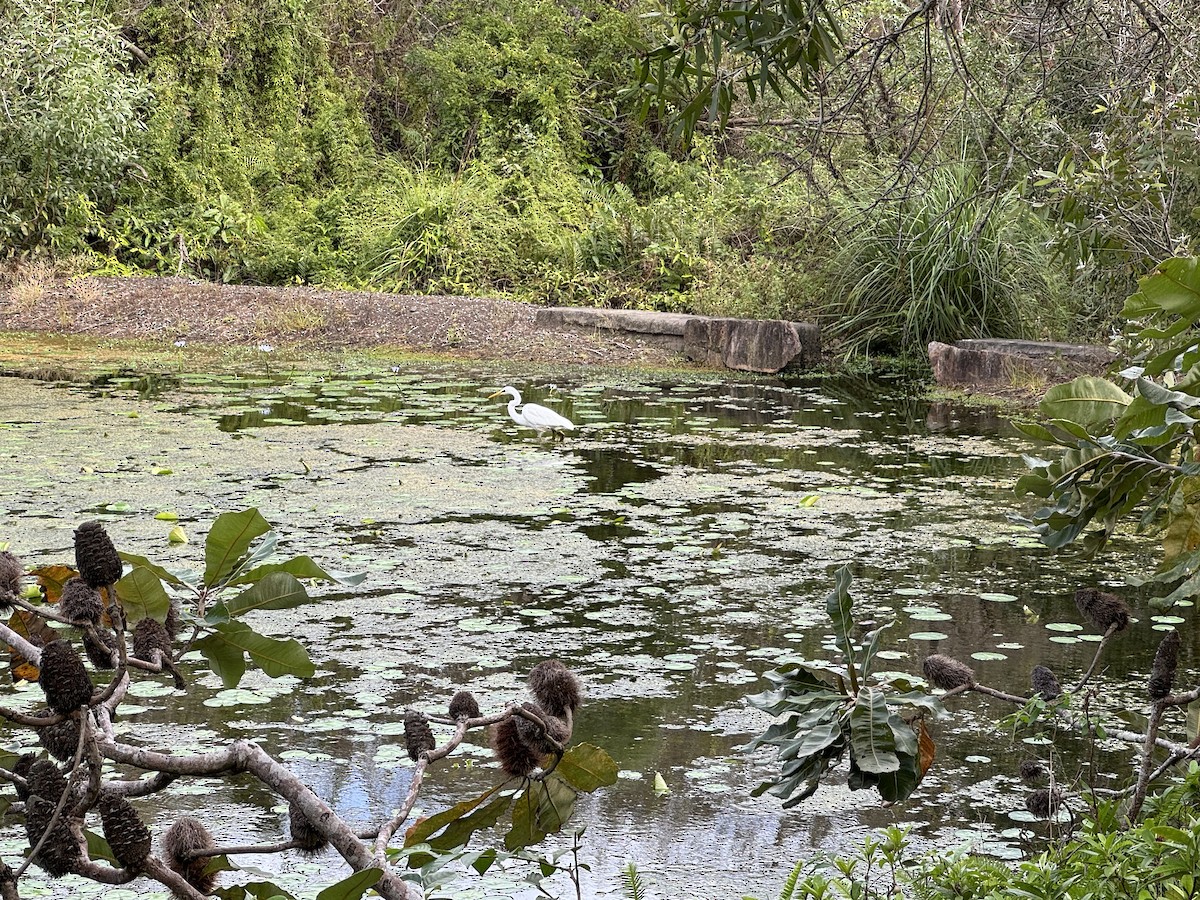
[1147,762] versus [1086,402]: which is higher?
[1086,402]

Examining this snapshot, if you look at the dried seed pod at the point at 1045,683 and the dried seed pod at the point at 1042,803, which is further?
the dried seed pod at the point at 1042,803

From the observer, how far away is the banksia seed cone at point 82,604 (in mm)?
1032

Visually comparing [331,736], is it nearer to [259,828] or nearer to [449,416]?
[259,828]

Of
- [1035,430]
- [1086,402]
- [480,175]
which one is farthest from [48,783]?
[480,175]

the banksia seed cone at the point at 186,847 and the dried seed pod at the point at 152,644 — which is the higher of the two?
the dried seed pod at the point at 152,644

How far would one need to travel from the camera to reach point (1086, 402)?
174cm

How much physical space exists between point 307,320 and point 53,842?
35.5 feet

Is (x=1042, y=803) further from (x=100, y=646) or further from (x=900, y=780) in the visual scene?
(x=100, y=646)

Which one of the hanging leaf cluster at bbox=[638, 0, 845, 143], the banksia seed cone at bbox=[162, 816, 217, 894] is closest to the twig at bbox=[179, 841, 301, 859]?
the banksia seed cone at bbox=[162, 816, 217, 894]

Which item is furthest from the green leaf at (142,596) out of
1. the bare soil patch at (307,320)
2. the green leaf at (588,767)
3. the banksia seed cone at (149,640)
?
the bare soil patch at (307,320)

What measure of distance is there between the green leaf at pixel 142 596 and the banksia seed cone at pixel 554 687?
0.33 meters

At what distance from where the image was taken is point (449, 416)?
25.6ft

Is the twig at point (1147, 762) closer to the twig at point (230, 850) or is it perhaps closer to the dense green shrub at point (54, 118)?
the twig at point (230, 850)

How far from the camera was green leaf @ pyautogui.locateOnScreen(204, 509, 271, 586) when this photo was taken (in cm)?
111
